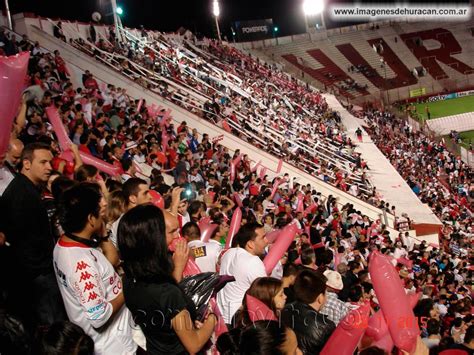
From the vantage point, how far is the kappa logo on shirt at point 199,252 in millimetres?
4461

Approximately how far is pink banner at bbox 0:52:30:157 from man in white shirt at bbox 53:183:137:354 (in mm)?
679

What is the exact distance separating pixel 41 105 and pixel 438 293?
713 centimetres

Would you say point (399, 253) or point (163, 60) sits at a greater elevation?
point (163, 60)

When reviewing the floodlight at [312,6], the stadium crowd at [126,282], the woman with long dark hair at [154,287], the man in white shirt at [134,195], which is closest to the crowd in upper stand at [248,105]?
the stadium crowd at [126,282]

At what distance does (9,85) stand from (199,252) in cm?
193

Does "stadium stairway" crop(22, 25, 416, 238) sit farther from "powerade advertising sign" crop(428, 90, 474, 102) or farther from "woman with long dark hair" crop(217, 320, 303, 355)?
"powerade advertising sign" crop(428, 90, 474, 102)

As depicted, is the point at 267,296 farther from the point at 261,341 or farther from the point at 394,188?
the point at 394,188

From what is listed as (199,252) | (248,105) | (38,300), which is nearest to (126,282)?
(38,300)

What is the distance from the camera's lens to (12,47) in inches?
484

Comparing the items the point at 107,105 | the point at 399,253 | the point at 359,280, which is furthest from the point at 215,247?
the point at 107,105

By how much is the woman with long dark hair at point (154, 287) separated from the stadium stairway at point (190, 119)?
13184 millimetres

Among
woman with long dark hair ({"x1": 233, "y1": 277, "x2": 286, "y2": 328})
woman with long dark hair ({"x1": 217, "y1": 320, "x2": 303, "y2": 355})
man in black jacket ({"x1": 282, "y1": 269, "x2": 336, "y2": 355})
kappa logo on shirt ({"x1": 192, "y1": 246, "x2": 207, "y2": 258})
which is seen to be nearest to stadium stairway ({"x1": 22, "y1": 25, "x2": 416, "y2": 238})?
kappa logo on shirt ({"x1": 192, "y1": 246, "x2": 207, "y2": 258})

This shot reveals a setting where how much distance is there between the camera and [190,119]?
16125mm

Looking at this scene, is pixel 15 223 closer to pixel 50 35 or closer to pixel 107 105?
pixel 107 105
